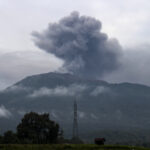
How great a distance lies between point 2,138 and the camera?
85.9 m

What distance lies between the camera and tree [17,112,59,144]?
79.7m

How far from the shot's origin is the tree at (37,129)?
7972 cm

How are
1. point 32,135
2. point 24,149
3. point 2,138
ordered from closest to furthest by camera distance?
point 24,149
point 32,135
point 2,138

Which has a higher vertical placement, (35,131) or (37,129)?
(37,129)

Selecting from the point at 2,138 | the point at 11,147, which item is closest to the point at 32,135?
the point at 2,138

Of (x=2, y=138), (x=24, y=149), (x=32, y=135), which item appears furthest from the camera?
(x=2, y=138)

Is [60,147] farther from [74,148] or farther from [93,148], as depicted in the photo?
[93,148]

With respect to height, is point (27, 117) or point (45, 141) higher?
point (27, 117)

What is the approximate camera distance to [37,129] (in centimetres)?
8231

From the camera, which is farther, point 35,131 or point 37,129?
point 37,129

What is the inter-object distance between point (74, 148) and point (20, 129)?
4264cm

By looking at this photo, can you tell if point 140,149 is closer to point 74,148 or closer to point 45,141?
point 74,148

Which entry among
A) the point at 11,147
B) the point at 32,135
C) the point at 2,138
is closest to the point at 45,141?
the point at 32,135

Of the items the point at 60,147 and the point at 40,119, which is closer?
the point at 60,147
